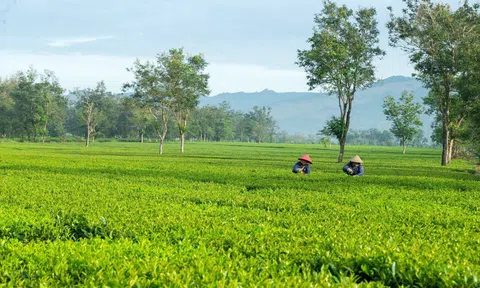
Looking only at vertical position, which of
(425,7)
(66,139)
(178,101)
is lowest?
(66,139)

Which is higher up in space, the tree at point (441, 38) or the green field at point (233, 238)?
the tree at point (441, 38)

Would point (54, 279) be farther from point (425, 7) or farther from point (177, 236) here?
point (425, 7)

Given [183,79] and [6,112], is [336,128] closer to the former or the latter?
[183,79]

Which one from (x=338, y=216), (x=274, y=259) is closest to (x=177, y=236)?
(x=274, y=259)

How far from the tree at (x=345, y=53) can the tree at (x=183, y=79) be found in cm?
2093

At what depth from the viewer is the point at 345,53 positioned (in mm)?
39688

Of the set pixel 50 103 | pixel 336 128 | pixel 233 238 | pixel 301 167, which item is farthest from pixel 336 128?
pixel 50 103

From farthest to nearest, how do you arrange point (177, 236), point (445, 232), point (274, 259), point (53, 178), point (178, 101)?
point (178, 101)
point (53, 178)
point (445, 232)
point (177, 236)
point (274, 259)

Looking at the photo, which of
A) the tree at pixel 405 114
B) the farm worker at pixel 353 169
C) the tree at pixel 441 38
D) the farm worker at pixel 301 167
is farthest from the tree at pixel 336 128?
the tree at pixel 405 114

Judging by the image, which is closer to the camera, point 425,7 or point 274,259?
point 274,259

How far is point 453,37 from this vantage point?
39.3 metres

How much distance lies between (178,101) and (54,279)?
54498 mm

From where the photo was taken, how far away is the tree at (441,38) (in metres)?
38.6

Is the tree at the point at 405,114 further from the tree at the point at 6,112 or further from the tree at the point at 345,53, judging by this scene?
the tree at the point at 6,112
